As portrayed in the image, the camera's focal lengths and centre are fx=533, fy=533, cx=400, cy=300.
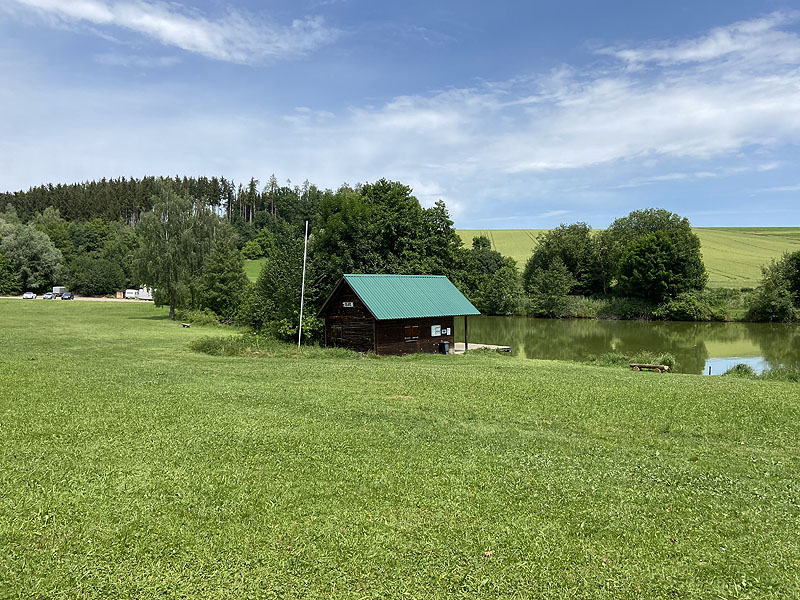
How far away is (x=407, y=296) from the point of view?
29.5 meters

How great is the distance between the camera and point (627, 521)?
7.02m

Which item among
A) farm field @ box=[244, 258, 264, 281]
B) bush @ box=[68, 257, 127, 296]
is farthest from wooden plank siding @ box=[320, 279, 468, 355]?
bush @ box=[68, 257, 127, 296]

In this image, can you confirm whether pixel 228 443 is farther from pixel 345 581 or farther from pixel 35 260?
pixel 35 260

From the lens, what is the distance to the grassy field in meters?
5.72

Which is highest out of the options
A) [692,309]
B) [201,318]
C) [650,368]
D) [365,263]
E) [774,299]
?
[365,263]

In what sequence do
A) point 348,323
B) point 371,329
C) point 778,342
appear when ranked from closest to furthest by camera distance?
point 371,329 → point 348,323 → point 778,342

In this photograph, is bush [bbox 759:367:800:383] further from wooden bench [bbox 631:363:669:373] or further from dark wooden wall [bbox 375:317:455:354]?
dark wooden wall [bbox 375:317:455:354]

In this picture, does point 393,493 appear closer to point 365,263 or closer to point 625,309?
point 365,263

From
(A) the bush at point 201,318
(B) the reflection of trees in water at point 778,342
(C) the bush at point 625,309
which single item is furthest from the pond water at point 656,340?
(A) the bush at point 201,318

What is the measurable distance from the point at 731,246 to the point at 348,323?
92.3 m

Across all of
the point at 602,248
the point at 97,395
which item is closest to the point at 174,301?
the point at 97,395

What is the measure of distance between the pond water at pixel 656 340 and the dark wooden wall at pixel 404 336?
7.01 metres

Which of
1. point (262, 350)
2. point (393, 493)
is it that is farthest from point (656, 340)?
point (393, 493)

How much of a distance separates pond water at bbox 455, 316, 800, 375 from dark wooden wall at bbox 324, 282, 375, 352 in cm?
1138
